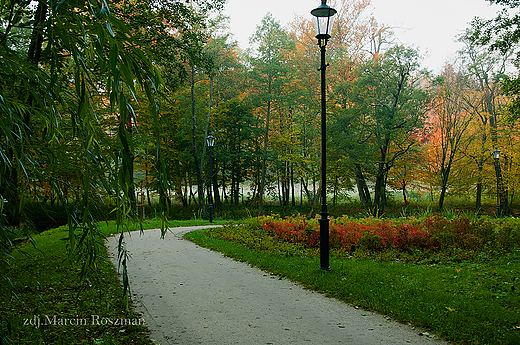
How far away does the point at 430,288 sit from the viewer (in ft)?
17.4

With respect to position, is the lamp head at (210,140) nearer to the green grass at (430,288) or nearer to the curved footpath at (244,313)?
the green grass at (430,288)

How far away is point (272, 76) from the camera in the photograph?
24344 mm

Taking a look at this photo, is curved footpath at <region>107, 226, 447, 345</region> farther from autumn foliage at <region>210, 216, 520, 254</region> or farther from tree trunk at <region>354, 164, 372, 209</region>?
tree trunk at <region>354, 164, 372, 209</region>

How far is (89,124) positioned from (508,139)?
2668cm

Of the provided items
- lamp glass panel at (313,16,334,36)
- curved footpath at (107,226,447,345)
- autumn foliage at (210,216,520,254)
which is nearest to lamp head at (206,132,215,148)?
autumn foliage at (210,216,520,254)

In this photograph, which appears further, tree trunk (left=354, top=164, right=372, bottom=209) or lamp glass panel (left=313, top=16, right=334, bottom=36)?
tree trunk (left=354, top=164, right=372, bottom=209)

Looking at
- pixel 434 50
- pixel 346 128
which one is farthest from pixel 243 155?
pixel 434 50

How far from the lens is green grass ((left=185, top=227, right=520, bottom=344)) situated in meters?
3.85

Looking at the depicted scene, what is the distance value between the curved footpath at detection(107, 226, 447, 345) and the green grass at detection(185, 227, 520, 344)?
0.91 feet

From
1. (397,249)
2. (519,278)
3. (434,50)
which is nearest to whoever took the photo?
(519,278)

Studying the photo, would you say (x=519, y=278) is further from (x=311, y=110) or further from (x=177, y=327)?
(x=311, y=110)

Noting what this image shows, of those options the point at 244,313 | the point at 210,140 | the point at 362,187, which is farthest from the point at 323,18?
the point at 362,187

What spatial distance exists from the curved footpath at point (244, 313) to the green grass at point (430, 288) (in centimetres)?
28

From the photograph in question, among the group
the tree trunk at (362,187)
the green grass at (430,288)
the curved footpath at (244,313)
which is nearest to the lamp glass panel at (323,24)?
the green grass at (430,288)
